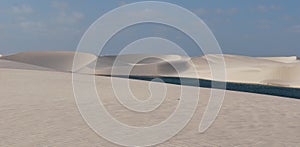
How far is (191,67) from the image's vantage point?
2953 inches

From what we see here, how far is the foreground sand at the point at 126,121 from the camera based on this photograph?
832 centimetres

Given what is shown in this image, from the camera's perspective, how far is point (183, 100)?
14.9 m

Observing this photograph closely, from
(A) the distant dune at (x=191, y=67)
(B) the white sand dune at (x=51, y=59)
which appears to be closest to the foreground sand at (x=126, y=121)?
(A) the distant dune at (x=191, y=67)

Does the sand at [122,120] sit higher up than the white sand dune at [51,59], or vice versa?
the sand at [122,120]

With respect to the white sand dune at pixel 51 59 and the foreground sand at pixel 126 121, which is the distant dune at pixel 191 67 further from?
the foreground sand at pixel 126 121

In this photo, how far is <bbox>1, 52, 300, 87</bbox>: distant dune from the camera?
61219 mm

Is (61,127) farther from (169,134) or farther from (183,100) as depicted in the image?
(183,100)

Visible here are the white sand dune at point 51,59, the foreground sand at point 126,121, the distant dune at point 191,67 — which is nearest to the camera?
the foreground sand at point 126,121

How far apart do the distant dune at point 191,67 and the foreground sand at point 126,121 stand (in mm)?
28422

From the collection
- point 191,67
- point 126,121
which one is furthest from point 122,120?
point 191,67

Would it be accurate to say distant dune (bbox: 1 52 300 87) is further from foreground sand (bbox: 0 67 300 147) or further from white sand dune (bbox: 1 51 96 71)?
foreground sand (bbox: 0 67 300 147)

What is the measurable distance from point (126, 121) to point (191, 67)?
65.1m

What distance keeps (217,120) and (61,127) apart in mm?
4223

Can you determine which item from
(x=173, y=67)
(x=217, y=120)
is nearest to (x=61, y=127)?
(x=217, y=120)
